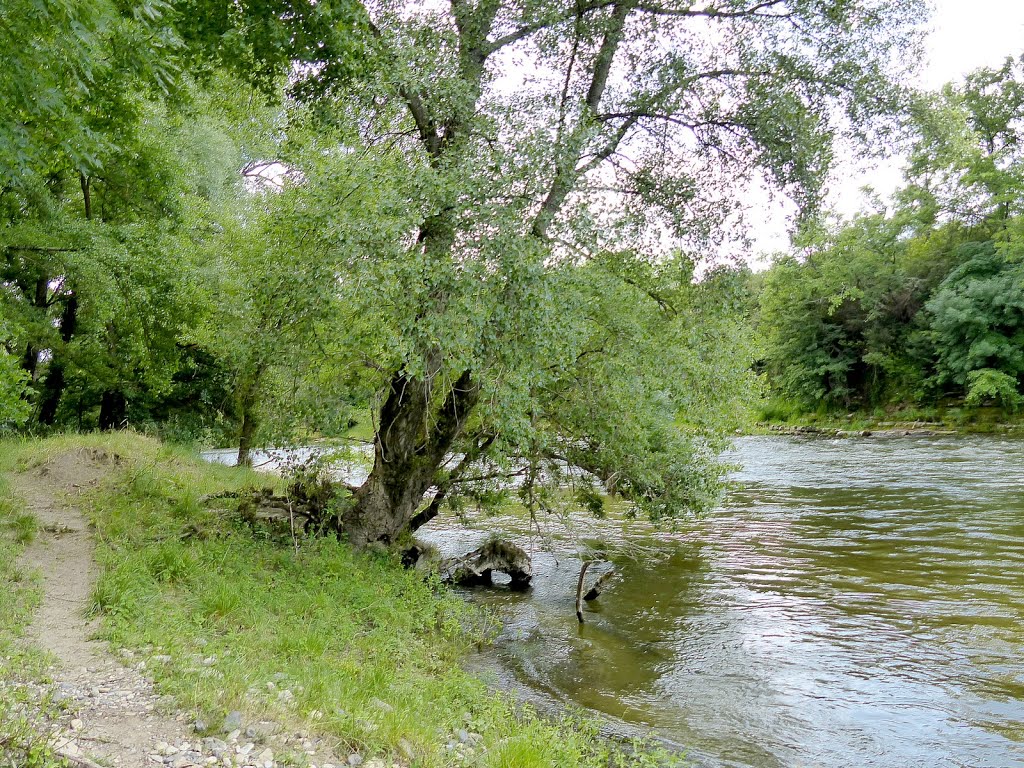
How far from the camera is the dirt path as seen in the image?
3873 mm

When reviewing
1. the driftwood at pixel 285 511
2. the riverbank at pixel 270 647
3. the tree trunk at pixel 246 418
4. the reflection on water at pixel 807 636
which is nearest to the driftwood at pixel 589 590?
the reflection on water at pixel 807 636

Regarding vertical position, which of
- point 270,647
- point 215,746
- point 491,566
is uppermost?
point 215,746

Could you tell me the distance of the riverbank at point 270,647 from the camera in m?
4.48

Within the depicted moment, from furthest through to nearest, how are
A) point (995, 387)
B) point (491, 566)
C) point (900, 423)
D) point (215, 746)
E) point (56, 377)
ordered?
1. point (900, 423)
2. point (995, 387)
3. point (56, 377)
4. point (491, 566)
5. point (215, 746)

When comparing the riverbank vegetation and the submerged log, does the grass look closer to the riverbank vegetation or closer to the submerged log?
the submerged log

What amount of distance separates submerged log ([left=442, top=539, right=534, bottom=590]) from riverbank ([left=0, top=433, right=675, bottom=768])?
66.4 inches

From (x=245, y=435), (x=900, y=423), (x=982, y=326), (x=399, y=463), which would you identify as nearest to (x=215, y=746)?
(x=399, y=463)

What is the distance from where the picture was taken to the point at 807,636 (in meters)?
9.67

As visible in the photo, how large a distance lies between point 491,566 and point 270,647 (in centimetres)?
705

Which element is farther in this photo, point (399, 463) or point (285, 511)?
point (285, 511)

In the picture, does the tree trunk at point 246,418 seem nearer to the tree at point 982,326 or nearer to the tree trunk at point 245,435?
the tree trunk at point 245,435

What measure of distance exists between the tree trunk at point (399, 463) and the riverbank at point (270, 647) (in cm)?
61

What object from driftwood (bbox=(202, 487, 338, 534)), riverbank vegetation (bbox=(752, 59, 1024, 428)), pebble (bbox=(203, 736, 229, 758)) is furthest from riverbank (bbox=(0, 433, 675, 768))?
riverbank vegetation (bbox=(752, 59, 1024, 428))

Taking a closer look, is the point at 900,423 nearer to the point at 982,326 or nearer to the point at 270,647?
the point at 982,326
